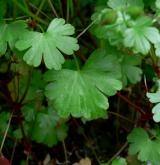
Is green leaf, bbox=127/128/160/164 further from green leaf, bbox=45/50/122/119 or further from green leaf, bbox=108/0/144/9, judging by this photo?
green leaf, bbox=108/0/144/9

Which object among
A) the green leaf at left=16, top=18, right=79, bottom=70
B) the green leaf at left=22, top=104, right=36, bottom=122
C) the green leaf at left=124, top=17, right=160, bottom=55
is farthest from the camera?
the green leaf at left=22, top=104, right=36, bottom=122

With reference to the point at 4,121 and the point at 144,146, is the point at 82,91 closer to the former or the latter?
the point at 144,146

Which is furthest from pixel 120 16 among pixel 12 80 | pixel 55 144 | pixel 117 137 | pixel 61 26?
pixel 117 137

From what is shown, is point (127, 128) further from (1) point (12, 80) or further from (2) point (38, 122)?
(1) point (12, 80)

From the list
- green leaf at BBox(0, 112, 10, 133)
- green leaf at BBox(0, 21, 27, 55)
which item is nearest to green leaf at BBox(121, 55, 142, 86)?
green leaf at BBox(0, 21, 27, 55)

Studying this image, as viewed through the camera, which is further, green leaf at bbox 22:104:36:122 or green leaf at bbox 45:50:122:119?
green leaf at bbox 22:104:36:122

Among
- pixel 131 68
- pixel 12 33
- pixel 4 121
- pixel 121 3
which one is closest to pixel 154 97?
pixel 131 68

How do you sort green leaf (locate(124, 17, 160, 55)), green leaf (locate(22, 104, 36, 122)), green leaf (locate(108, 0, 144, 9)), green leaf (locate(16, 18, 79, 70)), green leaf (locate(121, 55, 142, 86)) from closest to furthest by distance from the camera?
green leaf (locate(124, 17, 160, 55)) < green leaf (locate(16, 18, 79, 70)) < green leaf (locate(108, 0, 144, 9)) < green leaf (locate(121, 55, 142, 86)) < green leaf (locate(22, 104, 36, 122))

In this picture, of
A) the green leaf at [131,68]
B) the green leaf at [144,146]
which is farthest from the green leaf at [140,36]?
the green leaf at [144,146]

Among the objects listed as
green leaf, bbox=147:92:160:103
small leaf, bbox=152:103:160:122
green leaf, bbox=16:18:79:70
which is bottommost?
small leaf, bbox=152:103:160:122
